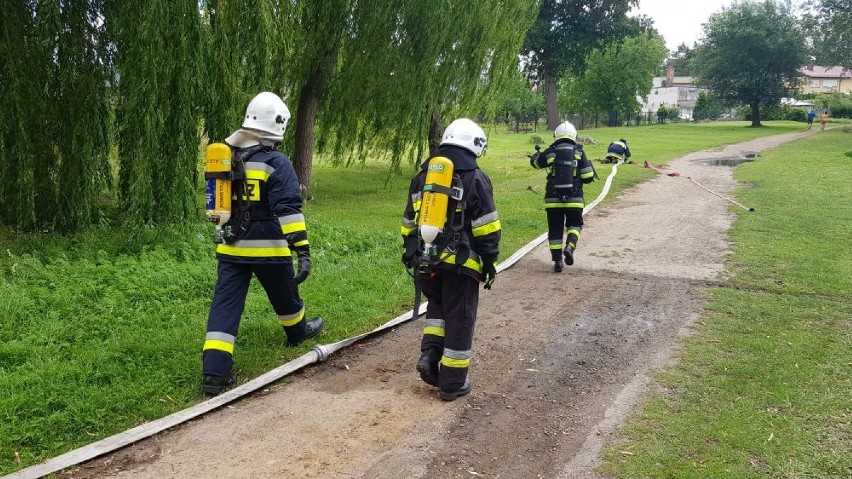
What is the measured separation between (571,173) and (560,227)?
0.66 m

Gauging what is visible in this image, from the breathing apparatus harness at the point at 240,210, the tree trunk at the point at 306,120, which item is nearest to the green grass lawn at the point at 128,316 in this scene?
the breathing apparatus harness at the point at 240,210

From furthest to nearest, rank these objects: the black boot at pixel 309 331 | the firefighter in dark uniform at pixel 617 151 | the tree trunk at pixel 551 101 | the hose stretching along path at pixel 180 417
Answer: the tree trunk at pixel 551 101 < the firefighter in dark uniform at pixel 617 151 < the black boot at pixel 309 331 < the hose stretching along path at pixel 180 417

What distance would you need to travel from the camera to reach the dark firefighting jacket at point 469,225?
460 cm

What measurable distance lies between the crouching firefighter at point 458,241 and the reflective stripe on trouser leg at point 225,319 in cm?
128

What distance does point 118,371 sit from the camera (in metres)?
4.83

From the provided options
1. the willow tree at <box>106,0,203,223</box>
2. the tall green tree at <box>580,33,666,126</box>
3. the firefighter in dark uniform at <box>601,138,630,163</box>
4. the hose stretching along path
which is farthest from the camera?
the tall green tree at <box>580,33,666,126</box>

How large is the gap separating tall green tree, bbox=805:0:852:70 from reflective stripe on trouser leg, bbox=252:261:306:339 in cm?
4797

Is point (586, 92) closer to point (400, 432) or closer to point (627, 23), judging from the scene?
point (627, 23)

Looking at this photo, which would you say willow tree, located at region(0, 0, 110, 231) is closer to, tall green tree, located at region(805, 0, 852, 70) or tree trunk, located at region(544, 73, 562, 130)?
tree trunk, located at region(544, 73, 562, 130)

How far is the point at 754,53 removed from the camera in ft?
164

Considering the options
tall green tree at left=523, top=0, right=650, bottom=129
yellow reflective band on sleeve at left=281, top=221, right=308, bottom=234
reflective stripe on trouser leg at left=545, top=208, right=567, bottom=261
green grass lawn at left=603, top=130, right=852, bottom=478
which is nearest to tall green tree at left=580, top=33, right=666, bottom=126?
tall green tree at left=523, top=0, right=650, bottom=129

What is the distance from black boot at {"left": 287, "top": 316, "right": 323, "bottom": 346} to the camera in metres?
5.55

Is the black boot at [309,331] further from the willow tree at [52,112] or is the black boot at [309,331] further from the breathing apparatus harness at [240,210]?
the willow tree at [52,112]

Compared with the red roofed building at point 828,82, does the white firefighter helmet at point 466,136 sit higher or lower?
lower
